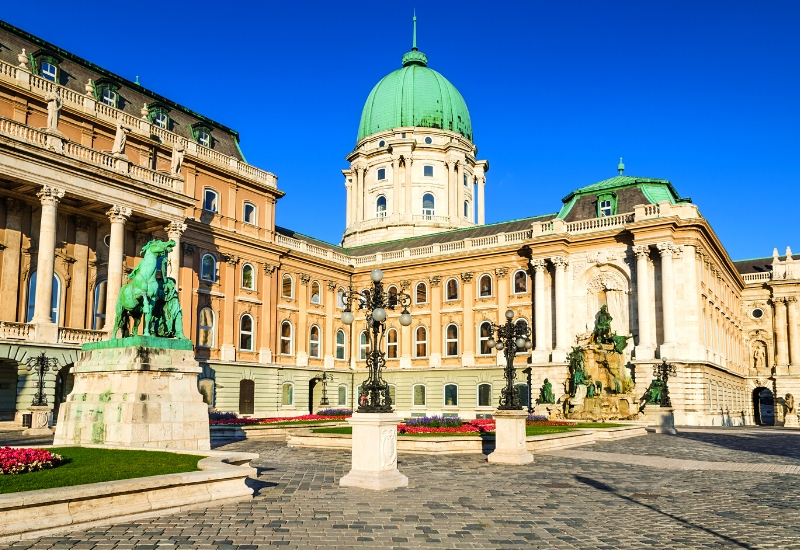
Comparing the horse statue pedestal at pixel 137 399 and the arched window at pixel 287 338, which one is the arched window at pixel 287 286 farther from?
the horse statue pedestal at pixel 137 399

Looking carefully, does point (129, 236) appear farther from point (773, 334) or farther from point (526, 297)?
point (773, 334)

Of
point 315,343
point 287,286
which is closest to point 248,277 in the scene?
point 287,286

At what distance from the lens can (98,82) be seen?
139 ft

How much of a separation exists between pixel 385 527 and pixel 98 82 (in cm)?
3981

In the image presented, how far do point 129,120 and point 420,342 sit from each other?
94.8 feet

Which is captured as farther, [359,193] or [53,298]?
[359,193]

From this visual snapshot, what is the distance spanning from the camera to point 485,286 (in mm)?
56188

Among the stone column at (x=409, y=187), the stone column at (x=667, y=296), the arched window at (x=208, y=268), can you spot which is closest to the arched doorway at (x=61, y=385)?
the arched window at (x=208, y=268)

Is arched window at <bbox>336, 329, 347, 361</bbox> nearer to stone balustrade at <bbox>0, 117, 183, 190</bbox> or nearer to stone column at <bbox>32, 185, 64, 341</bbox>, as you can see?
stone balustrade at <bbox>0, 117, 183, 190</bbox>

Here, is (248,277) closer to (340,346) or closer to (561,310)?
(340,346)

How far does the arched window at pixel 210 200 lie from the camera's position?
47719mm

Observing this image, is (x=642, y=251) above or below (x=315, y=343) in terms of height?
above

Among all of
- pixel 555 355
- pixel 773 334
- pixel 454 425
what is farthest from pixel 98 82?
pixel 773 334

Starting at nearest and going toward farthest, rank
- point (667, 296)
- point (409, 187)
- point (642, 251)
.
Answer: point (667, 296), point (642, 251), point (409, 187)
